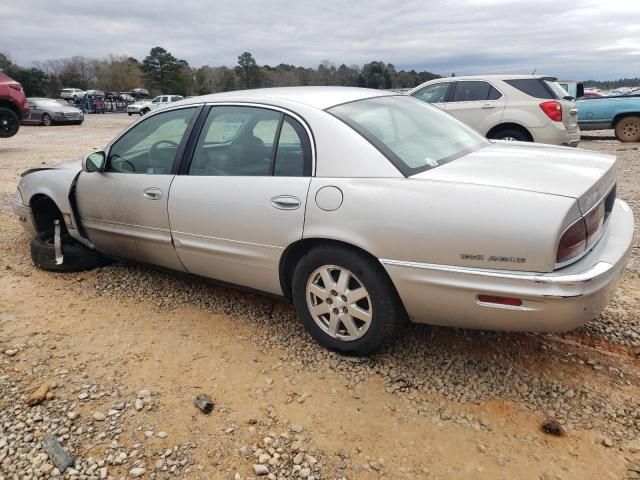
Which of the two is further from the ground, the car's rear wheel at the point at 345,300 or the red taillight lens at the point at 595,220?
the red taillight lens at the point at 595,220

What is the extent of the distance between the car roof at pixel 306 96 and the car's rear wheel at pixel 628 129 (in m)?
11.7

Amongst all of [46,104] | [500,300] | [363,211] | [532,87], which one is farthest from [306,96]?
[46,104]

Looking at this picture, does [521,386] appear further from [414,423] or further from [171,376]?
[171,376]

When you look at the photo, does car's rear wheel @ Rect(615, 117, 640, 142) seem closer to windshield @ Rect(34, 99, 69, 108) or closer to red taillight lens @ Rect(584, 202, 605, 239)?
red taillight lens @ Rect(584, 202, 605, 239)

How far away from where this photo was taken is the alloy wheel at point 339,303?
2574mm

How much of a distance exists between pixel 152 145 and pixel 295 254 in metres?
1.59

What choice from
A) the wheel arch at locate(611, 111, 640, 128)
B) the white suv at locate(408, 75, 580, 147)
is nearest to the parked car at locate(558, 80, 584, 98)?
the wheel arch at locate(611, 111, 640, 128)

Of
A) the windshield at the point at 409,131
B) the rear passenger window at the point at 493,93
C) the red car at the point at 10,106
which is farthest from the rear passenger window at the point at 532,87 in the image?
the red car at the point at 10,106

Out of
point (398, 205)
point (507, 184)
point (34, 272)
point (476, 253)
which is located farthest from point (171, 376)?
point (34, 272)

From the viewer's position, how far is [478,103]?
26.9 ft

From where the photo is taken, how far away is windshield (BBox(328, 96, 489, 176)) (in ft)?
8.45

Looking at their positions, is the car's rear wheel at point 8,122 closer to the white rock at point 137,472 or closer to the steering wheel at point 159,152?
the steering wheel at point 159,152

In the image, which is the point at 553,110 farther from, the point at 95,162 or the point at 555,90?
the point at 95,162

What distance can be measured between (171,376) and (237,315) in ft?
2.50
